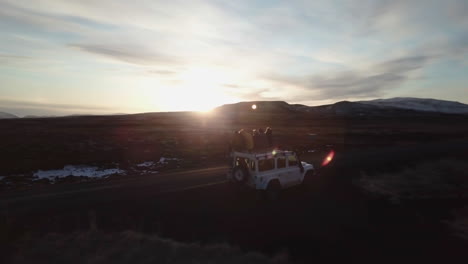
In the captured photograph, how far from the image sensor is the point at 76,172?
75.5ft

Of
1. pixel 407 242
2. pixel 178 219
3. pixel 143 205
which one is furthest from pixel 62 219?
pixel 407 242

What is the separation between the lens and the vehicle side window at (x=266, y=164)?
13.0 meters

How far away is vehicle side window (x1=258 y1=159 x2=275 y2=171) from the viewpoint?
13031mm

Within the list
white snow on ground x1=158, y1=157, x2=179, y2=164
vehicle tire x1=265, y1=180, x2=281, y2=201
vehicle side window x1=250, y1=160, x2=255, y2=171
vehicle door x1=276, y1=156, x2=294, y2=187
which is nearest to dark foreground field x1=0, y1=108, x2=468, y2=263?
vehicle tire x1=265, y1=180, x2=281, y2=201

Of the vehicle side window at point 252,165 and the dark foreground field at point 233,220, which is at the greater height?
the vehicle side window at point 252,165

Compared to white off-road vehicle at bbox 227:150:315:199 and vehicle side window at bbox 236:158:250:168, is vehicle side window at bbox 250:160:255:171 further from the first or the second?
vehicle side window at bbox 236:158:250:168

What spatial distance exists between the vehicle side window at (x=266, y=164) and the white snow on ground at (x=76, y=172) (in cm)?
1422

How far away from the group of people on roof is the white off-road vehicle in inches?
15.1

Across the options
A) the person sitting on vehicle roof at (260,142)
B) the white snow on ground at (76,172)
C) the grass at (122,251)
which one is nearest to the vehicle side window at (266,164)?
the person sitting on vehicle roof at (260,142)

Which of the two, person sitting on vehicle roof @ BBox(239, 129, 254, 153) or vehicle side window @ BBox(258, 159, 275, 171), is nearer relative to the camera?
vehicle side window @ BBox(258, 159, 275, 171)

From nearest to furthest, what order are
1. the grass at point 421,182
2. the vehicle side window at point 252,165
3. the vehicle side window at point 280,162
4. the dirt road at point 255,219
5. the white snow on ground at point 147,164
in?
the dirt road at point 255,219 < the vehicle side window at point 252,165 < the vehicle side window at point 280,162 < the grass at point 421,182 < the white snow on ground at point 147,164

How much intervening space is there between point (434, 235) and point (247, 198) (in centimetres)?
780

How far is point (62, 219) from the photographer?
12.0m

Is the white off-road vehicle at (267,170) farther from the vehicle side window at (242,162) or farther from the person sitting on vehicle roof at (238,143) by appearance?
the person sitting on vehicle roof at (238,143)
